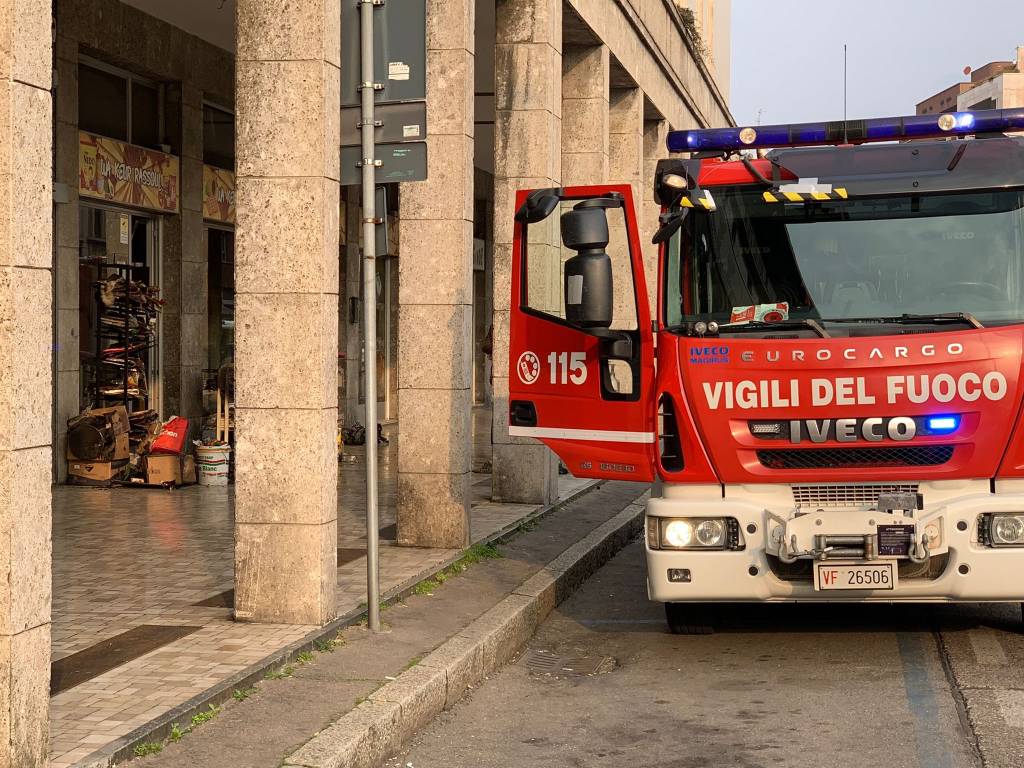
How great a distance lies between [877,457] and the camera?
762cm

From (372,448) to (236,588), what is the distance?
1125 mm

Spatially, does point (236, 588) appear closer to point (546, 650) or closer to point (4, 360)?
point (546, 650)

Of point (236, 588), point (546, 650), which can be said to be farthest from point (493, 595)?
point (236, 588)

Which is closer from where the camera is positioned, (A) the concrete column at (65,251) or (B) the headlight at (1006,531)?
A: (B) the headlight at (1006,531)

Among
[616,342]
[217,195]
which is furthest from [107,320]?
[616,342]

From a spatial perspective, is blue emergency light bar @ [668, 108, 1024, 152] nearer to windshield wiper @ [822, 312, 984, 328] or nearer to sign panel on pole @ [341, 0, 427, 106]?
windshield wiper @ [822, 312, 984, 328]

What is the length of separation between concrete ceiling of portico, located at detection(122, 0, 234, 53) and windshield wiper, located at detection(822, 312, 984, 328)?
930 centimetres

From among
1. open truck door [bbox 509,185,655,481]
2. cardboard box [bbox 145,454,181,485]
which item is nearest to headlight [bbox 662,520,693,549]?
open truck door [bbox 509,185,655,481]

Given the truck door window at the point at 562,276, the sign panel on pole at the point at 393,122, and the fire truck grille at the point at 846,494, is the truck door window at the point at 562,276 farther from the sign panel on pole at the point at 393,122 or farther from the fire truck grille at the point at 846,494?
the fire truck grille at the point at 846,494

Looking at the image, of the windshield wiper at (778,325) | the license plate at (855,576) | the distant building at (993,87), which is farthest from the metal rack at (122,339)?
the distant building at (993,87)

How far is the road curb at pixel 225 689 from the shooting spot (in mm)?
5395

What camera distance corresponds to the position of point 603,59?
18.2m

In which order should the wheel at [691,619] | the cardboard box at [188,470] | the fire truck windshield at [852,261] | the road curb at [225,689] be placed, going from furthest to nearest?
1. the cardboard box at [188,470]
2. the wheel at [691,619]
3. the fire truck windshield at [852,261]
4. the road curb at [225,689]

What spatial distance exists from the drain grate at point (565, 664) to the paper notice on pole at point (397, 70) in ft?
10.9
